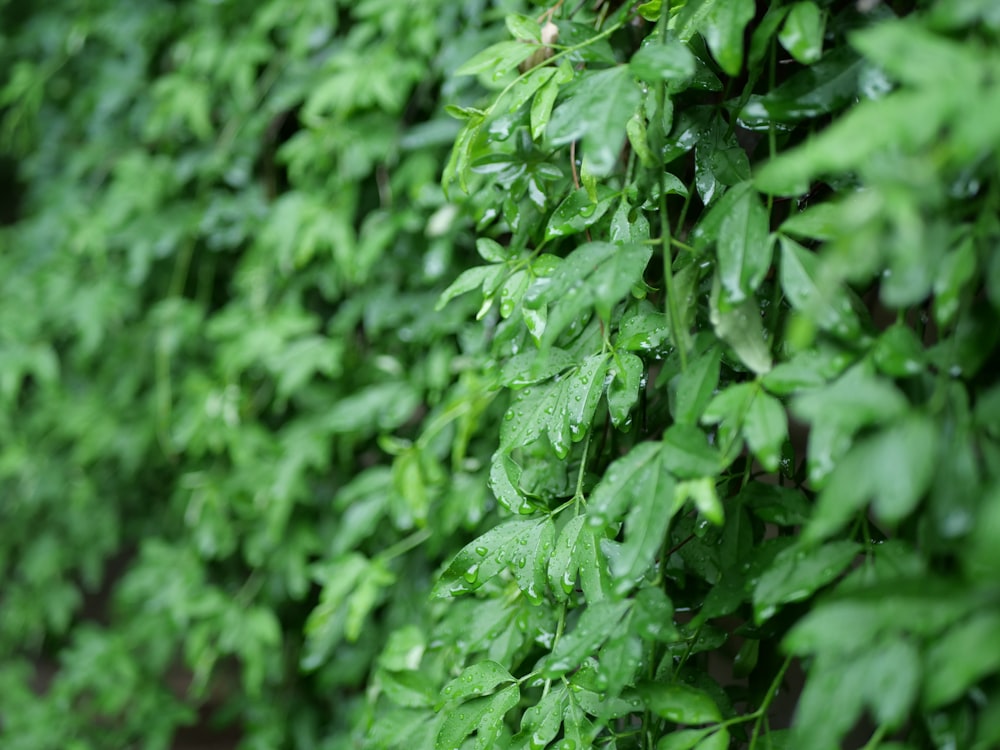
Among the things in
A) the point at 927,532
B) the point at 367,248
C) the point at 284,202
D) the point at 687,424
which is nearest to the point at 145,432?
the point at 284,202

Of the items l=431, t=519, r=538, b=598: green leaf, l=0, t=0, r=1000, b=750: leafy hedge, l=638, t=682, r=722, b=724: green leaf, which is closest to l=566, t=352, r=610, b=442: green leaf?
l=0, t=0, r=1000, b=750: leafy hedge

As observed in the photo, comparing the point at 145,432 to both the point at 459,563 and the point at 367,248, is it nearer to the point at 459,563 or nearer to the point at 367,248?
the point at 367,248

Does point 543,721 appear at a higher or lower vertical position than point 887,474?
lower

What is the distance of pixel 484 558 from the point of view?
0.76m

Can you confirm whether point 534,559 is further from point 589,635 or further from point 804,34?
point 804,34

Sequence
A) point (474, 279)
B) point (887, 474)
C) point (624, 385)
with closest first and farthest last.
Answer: point (887, 474) < point (624, 385) < point (474, 279)

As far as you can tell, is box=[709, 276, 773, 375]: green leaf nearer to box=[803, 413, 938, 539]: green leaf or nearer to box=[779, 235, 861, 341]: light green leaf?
box=[779, 235, 861, 341]: light green leaf

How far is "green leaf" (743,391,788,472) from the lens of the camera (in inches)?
21.7

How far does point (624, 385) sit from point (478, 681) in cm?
31

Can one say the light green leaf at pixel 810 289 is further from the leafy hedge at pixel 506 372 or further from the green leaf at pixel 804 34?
the green leaf at pixel 804 34

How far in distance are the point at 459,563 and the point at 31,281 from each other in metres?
1.53

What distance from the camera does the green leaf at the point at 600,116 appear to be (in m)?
0.57

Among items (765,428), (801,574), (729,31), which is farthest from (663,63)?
(801,574)

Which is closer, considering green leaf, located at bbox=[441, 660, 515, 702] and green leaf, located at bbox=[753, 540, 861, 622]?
green leaf, located at bbox=[753, 540, 861, 622]
